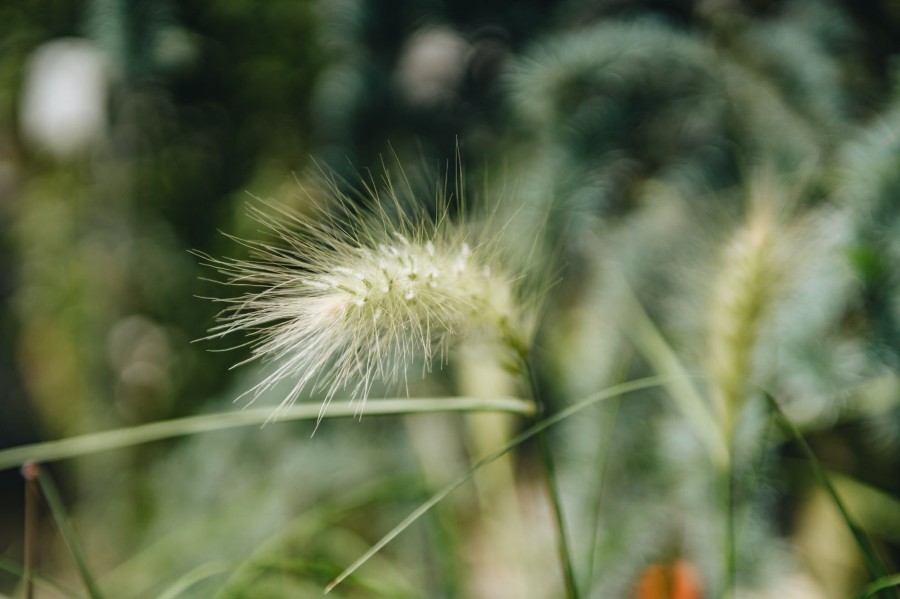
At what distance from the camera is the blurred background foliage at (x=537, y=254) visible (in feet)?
1.34

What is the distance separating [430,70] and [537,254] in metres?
0.34

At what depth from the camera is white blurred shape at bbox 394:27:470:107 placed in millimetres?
647

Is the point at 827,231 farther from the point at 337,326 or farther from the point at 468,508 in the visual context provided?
the point at 468,508

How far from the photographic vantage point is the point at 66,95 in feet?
2.62

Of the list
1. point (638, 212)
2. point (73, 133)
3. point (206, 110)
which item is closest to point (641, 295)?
point (638, 212)

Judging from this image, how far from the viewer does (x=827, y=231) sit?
421 millimetres

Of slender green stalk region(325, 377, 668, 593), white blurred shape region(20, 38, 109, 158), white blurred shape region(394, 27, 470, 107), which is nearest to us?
slender green stalk region(325, 377, 668, 593)

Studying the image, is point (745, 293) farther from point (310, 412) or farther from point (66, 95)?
point (66, 95)

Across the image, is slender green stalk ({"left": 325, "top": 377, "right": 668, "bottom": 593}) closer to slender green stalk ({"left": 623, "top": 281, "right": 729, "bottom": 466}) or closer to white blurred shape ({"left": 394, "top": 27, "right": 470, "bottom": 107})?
slender green stalk ({"left": 623, "top": 281, "right": 729, "bottom": 466})

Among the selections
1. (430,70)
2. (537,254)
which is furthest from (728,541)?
(430,70)

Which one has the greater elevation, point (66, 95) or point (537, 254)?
point (66, 95)

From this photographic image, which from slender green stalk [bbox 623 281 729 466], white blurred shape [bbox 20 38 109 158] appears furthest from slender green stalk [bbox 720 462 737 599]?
white blurred shape [bbox 20 38 109 158]

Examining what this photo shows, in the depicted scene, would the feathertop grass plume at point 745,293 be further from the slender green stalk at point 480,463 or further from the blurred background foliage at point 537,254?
the slender green stalk at point 480,463

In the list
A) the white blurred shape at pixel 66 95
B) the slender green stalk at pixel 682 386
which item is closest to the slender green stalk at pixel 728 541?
the slender green stalk at pixel 682 386
